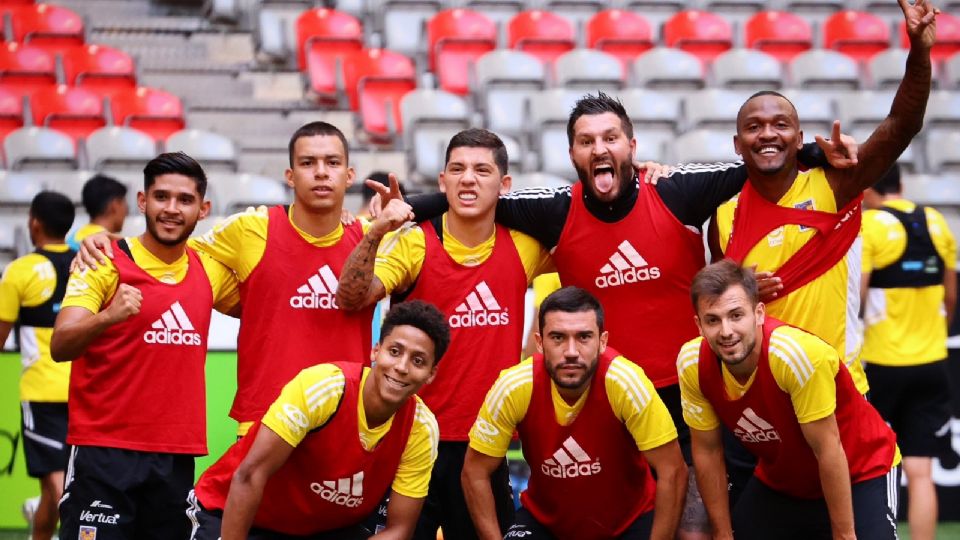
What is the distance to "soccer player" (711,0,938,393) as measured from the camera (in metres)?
5.52

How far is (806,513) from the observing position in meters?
5.62

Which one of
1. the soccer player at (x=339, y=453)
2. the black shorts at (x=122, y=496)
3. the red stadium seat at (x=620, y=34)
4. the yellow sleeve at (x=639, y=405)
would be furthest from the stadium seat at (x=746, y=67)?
the black shorts at (x=122, y=496)

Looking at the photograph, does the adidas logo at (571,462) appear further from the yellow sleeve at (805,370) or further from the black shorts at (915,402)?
the black shorts at (915,402)

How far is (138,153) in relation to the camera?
11359 mm

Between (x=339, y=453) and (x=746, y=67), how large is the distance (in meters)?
9.14

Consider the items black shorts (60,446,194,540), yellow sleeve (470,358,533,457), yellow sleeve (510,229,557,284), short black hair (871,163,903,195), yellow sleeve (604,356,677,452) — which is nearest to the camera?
yellow sleeve (604,356,677,452)

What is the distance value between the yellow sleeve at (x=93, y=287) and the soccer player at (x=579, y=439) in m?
1.77

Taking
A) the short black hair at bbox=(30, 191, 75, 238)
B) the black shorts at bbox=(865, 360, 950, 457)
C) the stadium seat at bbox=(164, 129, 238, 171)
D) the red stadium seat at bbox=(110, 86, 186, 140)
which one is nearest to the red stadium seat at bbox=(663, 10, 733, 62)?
the stadium seat at bbox=(164, 129, 238, 171)

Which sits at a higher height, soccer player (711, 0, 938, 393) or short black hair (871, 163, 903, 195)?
short black hair (871, 163, 903, 195)

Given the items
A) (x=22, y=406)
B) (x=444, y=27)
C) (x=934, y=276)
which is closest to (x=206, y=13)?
(x=444, y=27)

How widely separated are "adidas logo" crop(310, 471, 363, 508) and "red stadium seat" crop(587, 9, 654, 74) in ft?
29.8

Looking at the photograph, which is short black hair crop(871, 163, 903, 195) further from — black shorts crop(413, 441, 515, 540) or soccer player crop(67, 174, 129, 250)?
soccer player crop(67, 174, 129, 250)

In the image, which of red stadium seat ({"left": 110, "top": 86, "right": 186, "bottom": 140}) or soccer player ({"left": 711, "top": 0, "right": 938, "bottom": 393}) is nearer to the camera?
soccer player ({"left": 711, "top": 0, "right": 938, "bottom": 393})

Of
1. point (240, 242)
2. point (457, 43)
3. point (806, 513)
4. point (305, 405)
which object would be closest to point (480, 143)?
point (240, 242)
